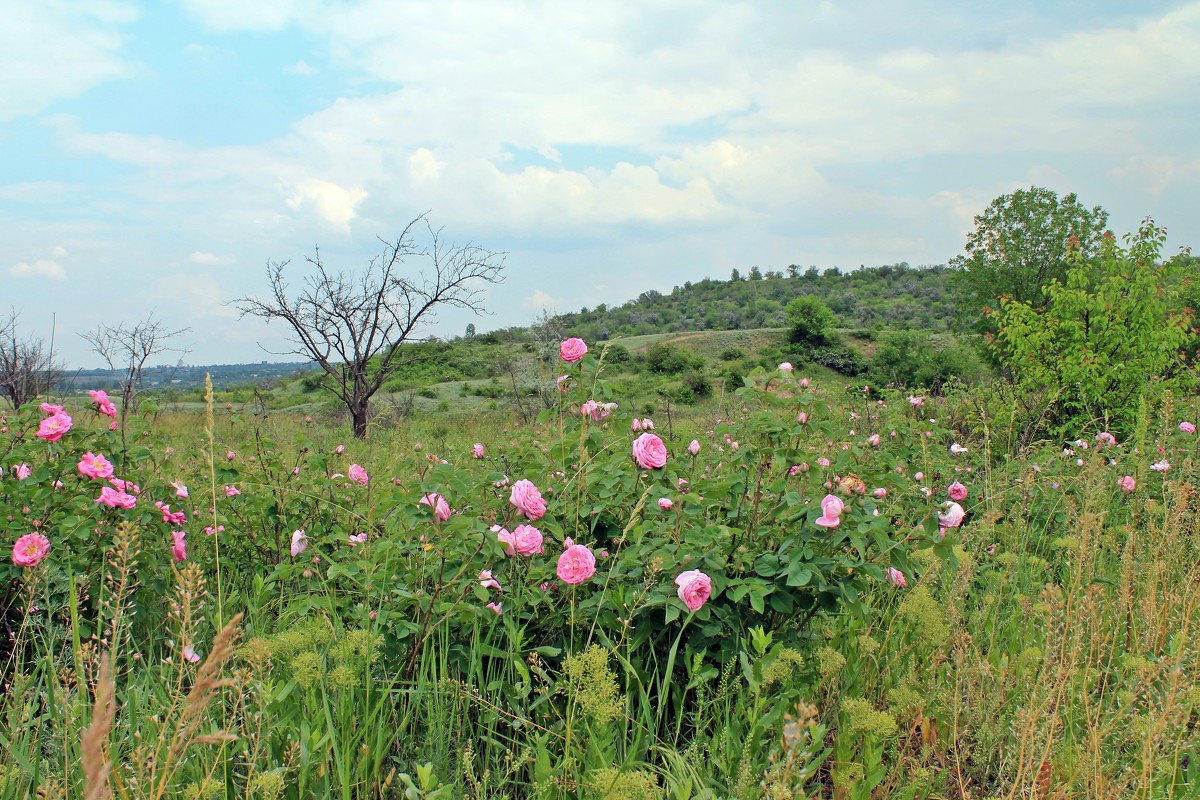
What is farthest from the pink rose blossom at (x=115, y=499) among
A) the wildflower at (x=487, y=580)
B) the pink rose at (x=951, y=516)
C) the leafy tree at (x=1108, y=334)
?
the leafy tree at (x=1108, y=334)

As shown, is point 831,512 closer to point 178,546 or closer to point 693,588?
point 693,588

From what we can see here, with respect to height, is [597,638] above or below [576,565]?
below

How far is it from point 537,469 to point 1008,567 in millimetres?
2380

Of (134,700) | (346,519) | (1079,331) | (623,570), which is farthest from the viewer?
(1079,331)

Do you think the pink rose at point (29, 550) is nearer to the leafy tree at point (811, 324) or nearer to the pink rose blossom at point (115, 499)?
the pink rose blossom at point (115, 499)

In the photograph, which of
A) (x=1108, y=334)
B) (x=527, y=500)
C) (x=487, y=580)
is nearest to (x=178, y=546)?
(x=487, y=580)

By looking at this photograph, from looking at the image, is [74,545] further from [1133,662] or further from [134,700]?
[1133,662]

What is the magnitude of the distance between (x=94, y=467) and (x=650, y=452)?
2.01m

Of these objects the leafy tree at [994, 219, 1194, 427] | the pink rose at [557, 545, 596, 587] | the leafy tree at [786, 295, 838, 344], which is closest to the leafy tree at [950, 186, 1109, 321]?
the leafy tree at [786, 295, 838, 344]

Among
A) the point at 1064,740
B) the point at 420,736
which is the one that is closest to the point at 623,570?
the point at 420,736

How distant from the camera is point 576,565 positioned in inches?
78.8

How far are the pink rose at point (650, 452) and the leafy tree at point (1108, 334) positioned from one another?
6306 mm

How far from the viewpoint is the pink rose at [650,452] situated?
7.14 feet

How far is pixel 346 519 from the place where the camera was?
311cm
